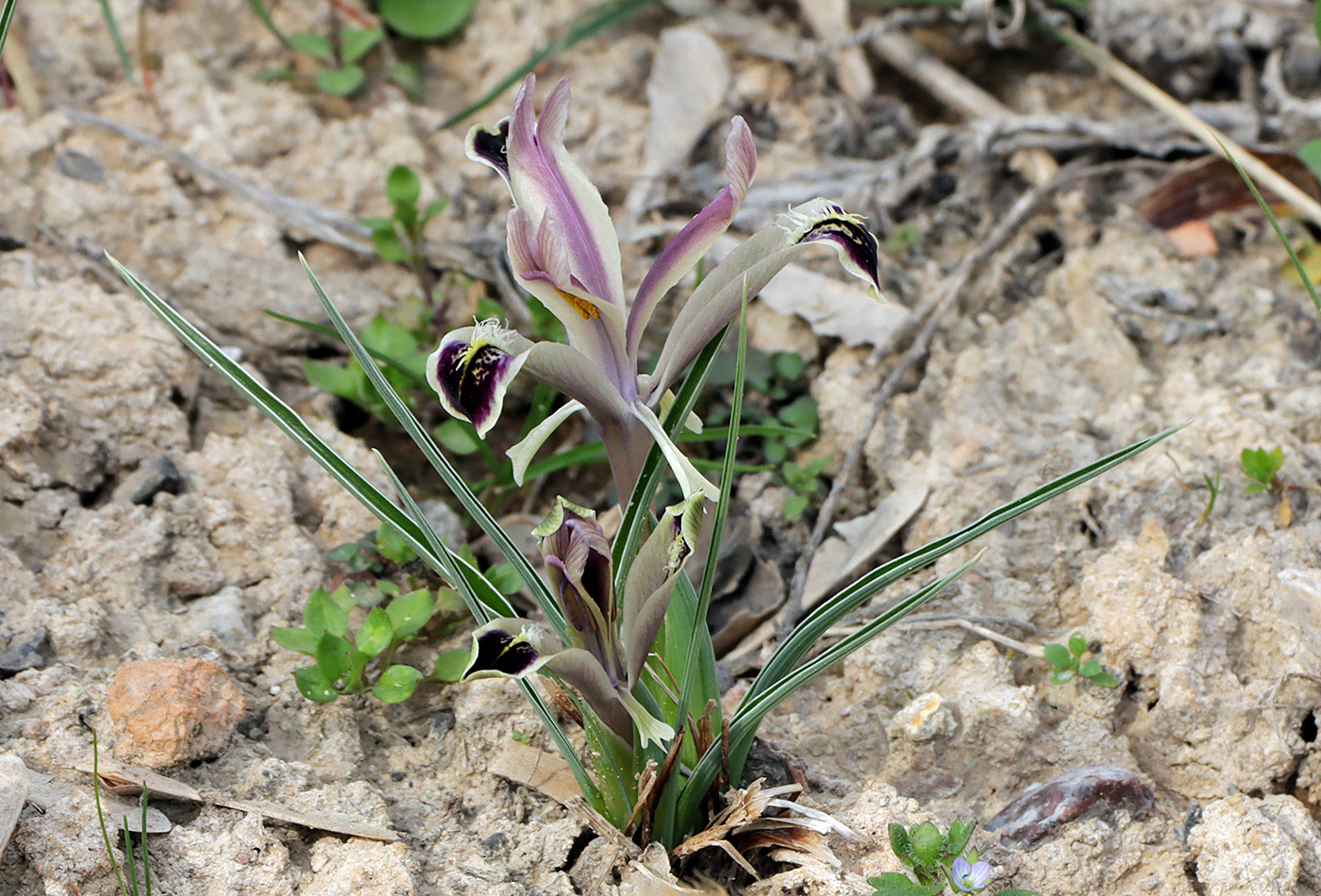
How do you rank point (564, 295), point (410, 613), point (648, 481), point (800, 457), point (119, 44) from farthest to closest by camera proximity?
point (119, 44) → point (800, 457) → point (410, 613) → point (648, 481) → point (564, 295)

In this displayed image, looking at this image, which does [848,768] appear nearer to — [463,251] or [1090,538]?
[1090,538]

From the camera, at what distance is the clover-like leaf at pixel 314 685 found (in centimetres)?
190

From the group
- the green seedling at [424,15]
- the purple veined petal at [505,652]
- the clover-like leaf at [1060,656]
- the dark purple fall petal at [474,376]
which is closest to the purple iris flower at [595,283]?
the dark purple fall petal at [474,376]

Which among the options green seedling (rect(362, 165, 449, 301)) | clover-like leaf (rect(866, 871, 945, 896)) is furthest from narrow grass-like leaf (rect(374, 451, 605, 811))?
green seedling (rect(362, 165, 449, 301))

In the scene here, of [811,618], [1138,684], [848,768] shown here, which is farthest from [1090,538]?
[811,618]

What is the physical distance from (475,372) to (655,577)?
16.1 inches

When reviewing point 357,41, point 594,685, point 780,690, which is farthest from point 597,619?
point 357,41

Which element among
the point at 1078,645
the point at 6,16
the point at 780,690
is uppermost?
the point at 6,16

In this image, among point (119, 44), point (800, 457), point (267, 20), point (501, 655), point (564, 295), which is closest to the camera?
point (501, 655)

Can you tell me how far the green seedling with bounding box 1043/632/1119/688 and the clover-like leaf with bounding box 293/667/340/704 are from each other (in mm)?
1383

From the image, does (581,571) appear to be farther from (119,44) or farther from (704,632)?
(119,44)

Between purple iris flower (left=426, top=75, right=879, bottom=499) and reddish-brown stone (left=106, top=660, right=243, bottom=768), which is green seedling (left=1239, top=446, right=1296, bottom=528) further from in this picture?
reddish-brown stone (left=106, top=660, right=243, bottom=768)

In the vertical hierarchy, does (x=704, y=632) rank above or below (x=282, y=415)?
below

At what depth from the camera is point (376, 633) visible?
1956 mm
